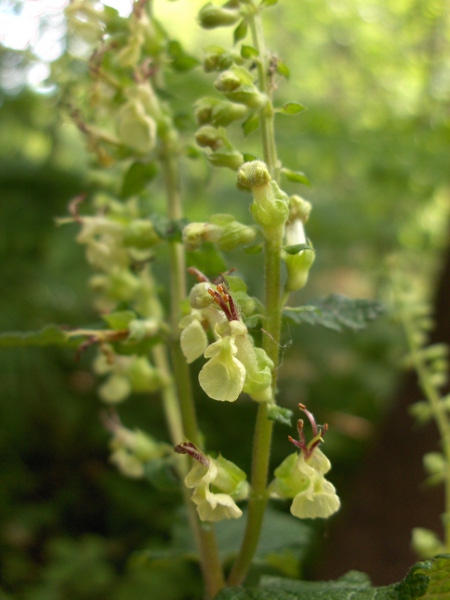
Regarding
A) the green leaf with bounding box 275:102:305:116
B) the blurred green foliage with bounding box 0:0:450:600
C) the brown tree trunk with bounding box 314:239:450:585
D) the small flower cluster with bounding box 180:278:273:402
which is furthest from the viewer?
the blurred green foliage with bounding box 0:0:450:600

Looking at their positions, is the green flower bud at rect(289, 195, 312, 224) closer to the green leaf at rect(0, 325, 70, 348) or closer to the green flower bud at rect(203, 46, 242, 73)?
the green flower bud at rect(203, 46, 242, 73)

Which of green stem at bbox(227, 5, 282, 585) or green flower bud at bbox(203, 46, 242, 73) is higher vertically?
green flower bud at bbox(203, 46, 242, 73)

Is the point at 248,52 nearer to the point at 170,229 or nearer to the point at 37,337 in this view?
the point at 170,229

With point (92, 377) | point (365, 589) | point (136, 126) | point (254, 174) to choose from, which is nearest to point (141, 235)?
point (136, 126)

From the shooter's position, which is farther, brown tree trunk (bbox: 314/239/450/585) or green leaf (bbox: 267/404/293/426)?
brown tree trunk (bbox: 314/239/450/585)

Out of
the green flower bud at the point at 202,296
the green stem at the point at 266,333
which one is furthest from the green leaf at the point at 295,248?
the green flower bud at the point at 202,296

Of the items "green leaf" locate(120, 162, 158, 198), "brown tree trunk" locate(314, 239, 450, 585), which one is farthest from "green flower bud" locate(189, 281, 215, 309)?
"brown tree trunk" locate(314, 239, 450, 585)

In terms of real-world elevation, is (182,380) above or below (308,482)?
above

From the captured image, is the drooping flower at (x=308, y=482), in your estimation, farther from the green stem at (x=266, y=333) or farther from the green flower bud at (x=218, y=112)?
the green flower bud at (x=218, y=112)
